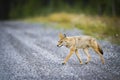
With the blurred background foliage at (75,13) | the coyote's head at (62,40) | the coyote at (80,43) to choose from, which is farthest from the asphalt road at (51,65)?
the blurred background foliage at (75,13)

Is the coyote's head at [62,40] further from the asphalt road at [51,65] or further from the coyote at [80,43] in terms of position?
the asphalt road at [51,65]

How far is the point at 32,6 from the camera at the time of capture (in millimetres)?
54188

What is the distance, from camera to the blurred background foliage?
21.2 m

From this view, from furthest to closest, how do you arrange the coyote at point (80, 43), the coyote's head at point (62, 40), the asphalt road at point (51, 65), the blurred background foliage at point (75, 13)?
1. the blurred background foliage at point (75, 13)
2. the coyote at point (80, 43)
3. the coyote's head at point (62, 40)
4. the asphalt road at point (51, 65)

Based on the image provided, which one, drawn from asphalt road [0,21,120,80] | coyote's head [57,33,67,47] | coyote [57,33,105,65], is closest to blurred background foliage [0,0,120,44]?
asphalt road [0,21,120,80]

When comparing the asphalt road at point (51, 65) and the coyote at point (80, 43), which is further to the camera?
the coyote at point (80, 43)

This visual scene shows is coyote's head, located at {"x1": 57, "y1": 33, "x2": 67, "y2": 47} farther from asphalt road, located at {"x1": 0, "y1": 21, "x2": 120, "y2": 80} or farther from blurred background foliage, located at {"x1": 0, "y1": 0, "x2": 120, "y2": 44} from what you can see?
blurred background foliage, located at {"x1": 0, "y1": 0, "x2": 120, "y2": 44}

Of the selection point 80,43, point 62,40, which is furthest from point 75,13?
point 62,40

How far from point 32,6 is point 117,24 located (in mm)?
33717

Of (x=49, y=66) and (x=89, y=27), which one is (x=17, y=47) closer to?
(x=49, y=66)

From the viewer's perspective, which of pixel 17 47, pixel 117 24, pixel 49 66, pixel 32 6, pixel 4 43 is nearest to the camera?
pixel 49 66

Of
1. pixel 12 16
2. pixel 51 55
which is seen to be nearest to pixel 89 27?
pixel 51 55

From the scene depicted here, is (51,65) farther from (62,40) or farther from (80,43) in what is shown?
(80,43)

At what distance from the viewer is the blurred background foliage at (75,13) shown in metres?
21.2
